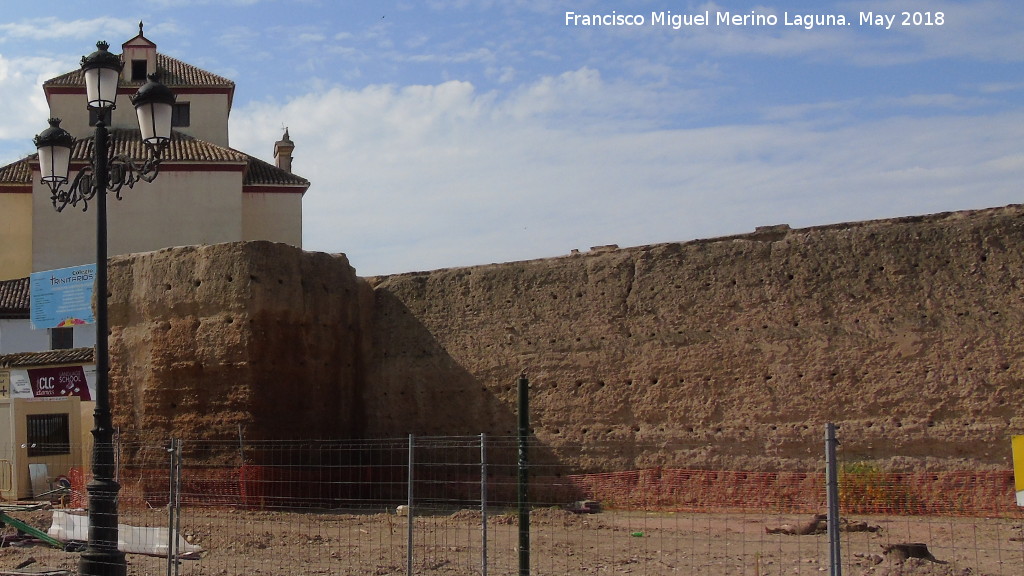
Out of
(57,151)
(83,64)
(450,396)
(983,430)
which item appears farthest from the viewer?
(450,396)

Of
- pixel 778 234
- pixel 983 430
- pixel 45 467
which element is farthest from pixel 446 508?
pixel 45 467

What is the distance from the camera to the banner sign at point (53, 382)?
21.6 m

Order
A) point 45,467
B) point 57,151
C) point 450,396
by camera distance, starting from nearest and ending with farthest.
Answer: point 57,151, point 450,396, point 45,467

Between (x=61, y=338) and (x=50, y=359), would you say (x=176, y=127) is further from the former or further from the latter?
(x=50, y=359)

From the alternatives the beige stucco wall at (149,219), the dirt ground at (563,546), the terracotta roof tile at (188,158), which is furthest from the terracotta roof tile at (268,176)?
the dirt ground at (563,546)

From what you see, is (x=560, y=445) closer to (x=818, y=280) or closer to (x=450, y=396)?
(x=450, y=396)

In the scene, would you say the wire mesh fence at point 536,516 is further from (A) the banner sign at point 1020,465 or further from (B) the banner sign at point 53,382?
(B) the banner sign at point 53,382

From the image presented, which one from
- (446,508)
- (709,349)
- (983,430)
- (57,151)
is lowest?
(446,508)

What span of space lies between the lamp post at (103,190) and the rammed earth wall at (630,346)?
160 inches

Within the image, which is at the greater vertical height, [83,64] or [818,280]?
[83,64]

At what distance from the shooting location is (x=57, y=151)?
9.66 metres

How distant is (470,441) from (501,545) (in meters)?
3.62

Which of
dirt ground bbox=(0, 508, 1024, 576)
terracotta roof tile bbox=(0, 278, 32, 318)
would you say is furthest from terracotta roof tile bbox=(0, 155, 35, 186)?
dirt ground bbox=(0, 508, 1024, 576)

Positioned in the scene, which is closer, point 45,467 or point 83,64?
point 83,64
